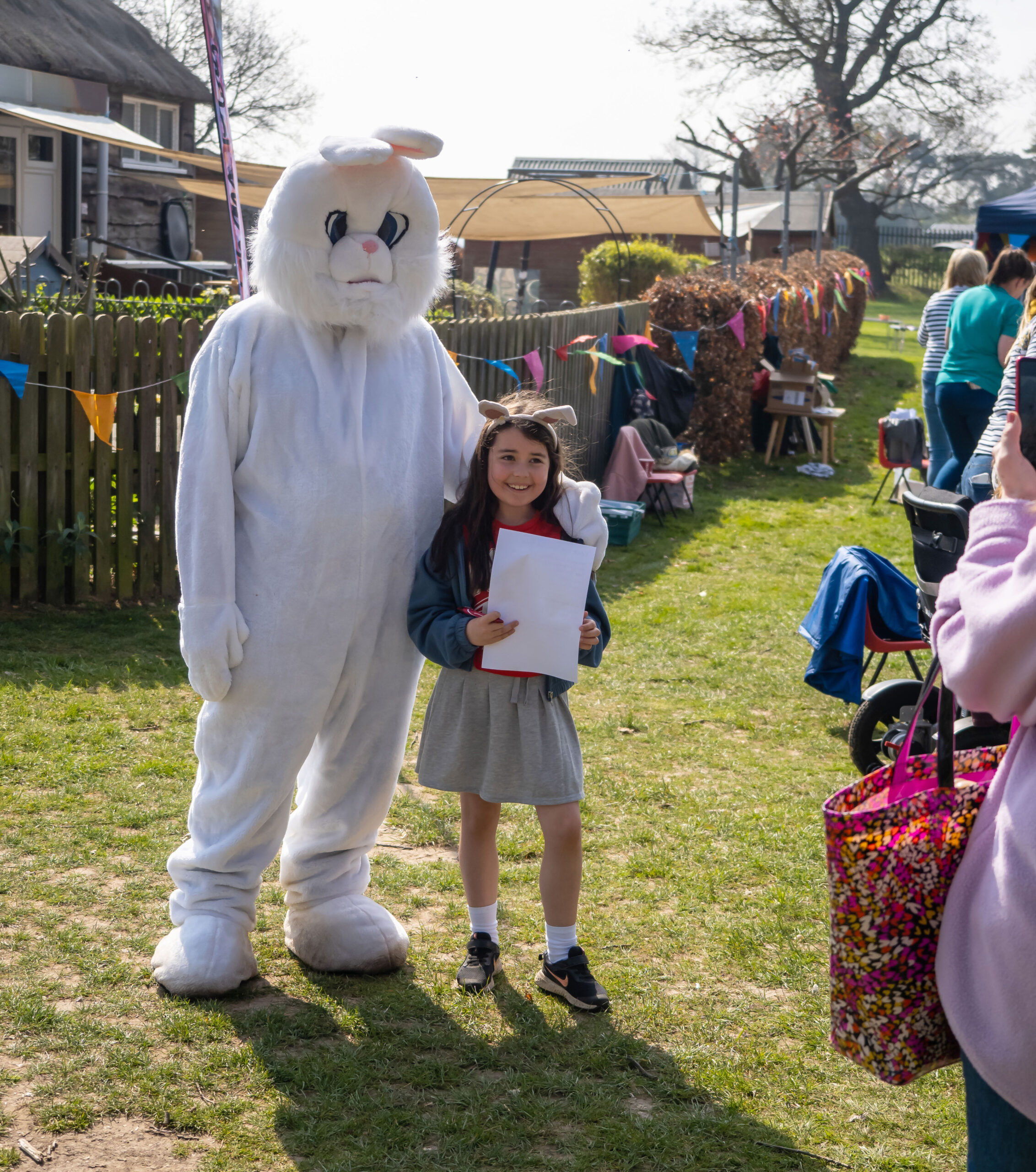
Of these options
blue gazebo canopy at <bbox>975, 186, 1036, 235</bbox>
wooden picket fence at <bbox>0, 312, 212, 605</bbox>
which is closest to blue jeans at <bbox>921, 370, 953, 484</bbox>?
blue gazebo canopy at <bbox>975, 186, 1036, 235</bbox>

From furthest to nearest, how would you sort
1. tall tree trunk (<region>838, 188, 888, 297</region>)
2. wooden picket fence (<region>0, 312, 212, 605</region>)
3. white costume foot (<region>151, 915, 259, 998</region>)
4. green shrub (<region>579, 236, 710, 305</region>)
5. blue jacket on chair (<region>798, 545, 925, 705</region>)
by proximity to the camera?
tall tree trunk (<region>838, 188, 888, 297</region>), green shrub (<region>579, 236, 710, 305</region>), wooden picket fence (<region>0, 312, 212, 605</region>), blue jacket on chair (<region>798, 545, 925, 705</region>), white costume foot (<region>151, 915, 259, 998</region>)

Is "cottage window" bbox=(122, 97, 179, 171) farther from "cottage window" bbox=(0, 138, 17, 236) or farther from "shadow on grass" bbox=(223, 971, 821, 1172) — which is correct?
"shadow on grass" bbox=(223, 971, 821, 1172)

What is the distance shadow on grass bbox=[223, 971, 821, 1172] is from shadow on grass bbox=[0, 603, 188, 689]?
2.73 meters

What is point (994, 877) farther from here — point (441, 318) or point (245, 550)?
point (441, 318)

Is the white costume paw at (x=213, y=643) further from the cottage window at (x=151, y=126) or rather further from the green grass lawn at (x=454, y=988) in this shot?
the cottage window at (x=151, y=126)

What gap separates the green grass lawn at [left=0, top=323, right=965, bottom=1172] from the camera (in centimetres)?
257

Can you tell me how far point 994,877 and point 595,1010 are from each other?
5.51 feet

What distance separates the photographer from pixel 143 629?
20.4 feet

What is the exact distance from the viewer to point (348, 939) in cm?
318

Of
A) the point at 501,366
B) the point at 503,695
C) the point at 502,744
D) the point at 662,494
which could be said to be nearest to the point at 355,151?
the point at 503,695

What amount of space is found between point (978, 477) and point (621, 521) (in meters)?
4.96

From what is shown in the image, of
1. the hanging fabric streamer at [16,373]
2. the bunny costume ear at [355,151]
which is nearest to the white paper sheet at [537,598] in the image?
the bunny costume ear at [355,151]

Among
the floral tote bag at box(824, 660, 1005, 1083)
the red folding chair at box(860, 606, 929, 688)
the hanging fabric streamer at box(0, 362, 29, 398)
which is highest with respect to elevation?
the hanging fabric streamer at box(0, 362, 29, 398)

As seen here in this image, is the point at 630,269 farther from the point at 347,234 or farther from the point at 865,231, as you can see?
the point at 865,231
